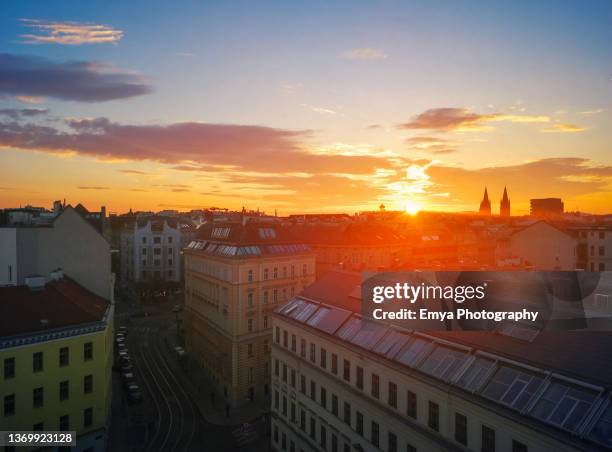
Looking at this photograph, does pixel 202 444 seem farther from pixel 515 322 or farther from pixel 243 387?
pixel 515 322

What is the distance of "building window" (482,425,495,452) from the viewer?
2100cm

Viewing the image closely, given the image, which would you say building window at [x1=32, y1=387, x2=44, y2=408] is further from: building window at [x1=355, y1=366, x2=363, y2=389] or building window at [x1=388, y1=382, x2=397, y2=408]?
building window at [x1=388, y1=382, x2=397, y2=408]

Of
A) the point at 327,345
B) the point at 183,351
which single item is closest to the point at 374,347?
the point at 327,345

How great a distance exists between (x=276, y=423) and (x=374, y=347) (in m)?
17.9

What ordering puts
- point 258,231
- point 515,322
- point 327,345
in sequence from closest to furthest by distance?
1. point 515,322
2. point 327,345
3. point 258,231

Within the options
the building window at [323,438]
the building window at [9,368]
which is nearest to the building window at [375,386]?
the building window at [323,438]

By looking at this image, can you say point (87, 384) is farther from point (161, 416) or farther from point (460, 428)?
point (460, 428)

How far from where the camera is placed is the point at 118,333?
75.4 metres

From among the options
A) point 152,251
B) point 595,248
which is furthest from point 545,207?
point 152,251

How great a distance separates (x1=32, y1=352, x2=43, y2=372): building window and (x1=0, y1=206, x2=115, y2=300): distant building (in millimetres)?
14050

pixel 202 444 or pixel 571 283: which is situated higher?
pixel 571 283

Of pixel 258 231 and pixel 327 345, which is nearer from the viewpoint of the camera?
pixel 327 345

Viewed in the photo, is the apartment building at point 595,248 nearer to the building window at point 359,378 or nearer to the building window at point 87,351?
the building window at point 359,378

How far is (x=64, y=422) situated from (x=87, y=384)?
3.38 m
